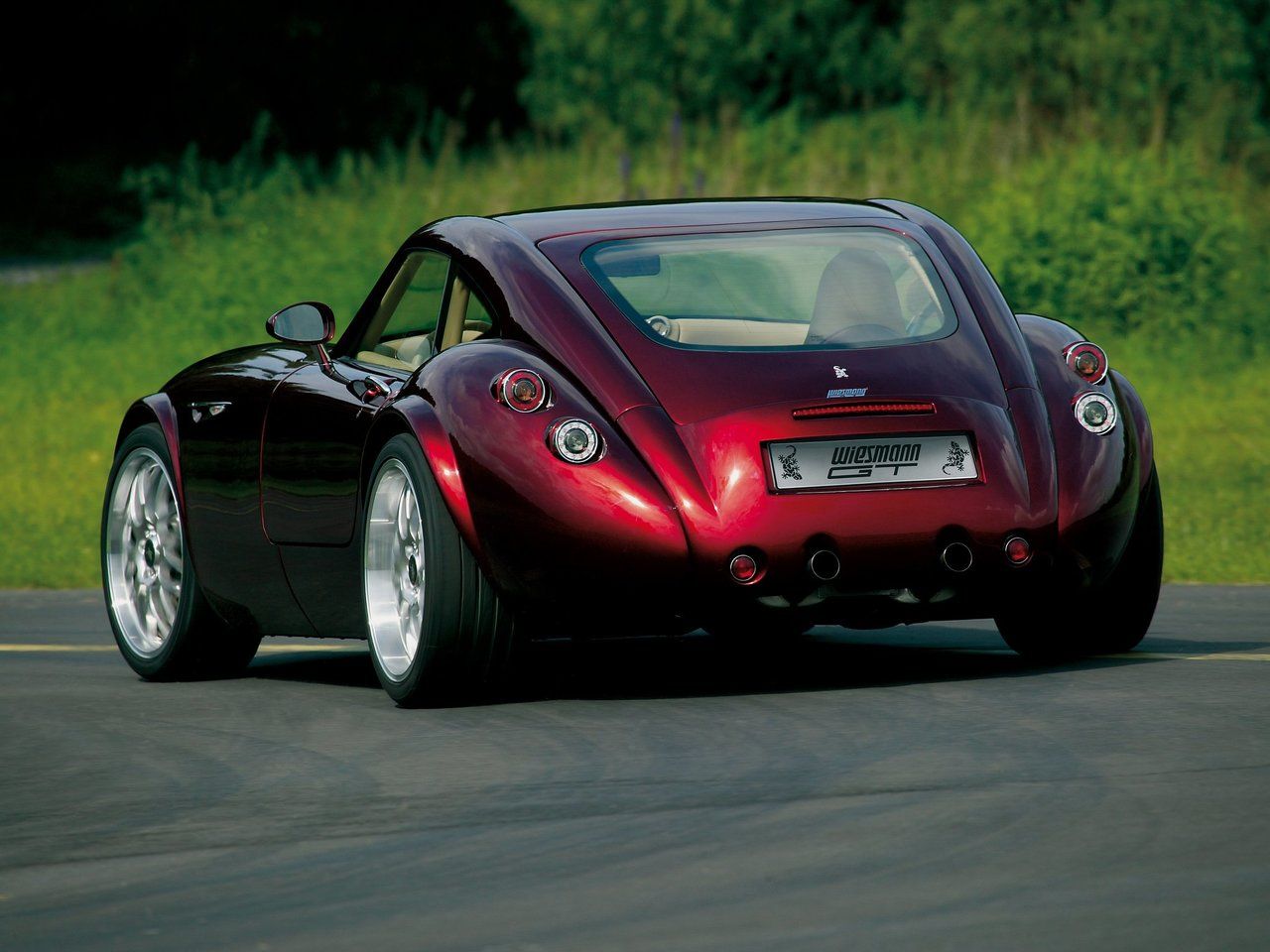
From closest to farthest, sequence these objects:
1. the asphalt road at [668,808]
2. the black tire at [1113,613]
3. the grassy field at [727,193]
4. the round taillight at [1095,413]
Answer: the asphalt road at [668,808], the round taillight at [1095,413], the black tire at [1113,613], the grassy field at [727,193]

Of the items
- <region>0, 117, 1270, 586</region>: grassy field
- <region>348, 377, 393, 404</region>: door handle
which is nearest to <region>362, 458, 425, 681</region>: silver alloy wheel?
<region>348, 377, 393, 404</region>: door handle

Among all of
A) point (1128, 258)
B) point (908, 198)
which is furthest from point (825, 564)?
point (908, 198)

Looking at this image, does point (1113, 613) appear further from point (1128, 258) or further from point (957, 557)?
point (1128, 258)

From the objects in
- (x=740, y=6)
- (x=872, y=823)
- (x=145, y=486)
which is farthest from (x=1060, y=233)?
(x=740, y=6)

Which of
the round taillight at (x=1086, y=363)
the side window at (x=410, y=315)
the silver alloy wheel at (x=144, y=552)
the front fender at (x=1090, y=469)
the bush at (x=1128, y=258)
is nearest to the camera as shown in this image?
the front fender at (x=1090, y=469)

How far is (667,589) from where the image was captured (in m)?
7.14

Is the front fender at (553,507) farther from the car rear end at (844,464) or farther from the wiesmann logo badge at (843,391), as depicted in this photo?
the wiesmann logo badge at (843,391)

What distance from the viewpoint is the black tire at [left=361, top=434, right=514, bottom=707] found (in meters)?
7.24

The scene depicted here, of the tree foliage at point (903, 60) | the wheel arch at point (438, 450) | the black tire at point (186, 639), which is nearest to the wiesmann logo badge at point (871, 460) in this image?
the wheel arch at point (438, 450)

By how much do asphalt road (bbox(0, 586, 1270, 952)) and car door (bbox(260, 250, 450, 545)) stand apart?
0.56 m

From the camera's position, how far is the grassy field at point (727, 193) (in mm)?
16375

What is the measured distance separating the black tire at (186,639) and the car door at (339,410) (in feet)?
1.88

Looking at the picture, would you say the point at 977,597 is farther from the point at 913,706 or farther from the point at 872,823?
the point at 872,823

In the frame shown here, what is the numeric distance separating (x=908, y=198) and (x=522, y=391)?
53.4 feet
